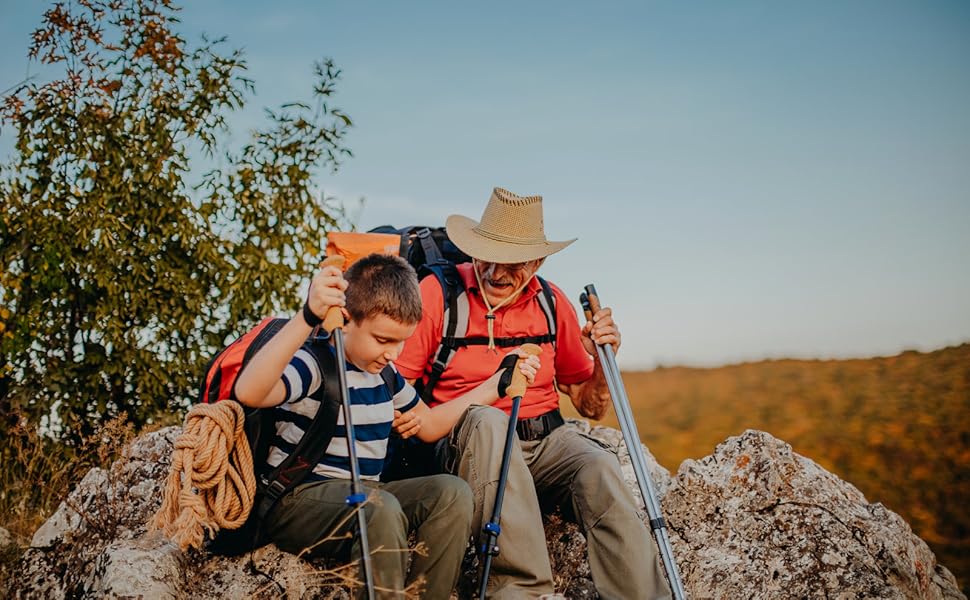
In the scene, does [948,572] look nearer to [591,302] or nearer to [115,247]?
[591,302]

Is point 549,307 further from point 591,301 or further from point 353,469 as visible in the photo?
point 353,469

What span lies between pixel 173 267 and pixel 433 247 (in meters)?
2.61

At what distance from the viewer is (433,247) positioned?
5.09 metres

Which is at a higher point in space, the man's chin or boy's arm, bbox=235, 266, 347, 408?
the man's chin

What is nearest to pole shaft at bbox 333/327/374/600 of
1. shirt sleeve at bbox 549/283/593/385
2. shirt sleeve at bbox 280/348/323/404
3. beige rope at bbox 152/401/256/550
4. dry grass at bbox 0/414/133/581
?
shirt sleeve at bbox 280/348/323/404

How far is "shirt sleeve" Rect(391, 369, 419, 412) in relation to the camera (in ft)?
12.8

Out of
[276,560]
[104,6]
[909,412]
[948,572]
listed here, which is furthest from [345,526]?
[909,412]

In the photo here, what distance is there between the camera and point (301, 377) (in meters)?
3.30

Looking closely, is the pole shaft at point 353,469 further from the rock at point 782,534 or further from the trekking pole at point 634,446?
the rock at point 782,534

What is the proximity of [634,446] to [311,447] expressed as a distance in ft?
5.79

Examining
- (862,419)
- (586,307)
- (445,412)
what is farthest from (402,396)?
(862,419)

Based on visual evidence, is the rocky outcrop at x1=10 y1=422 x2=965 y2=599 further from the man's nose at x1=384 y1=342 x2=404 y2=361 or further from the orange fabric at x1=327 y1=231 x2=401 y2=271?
the orange fabric at x1=327 y1=231 x2=401 y2=271

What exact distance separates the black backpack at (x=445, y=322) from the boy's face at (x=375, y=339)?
653mm

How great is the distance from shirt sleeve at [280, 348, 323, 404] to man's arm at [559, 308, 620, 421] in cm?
178
